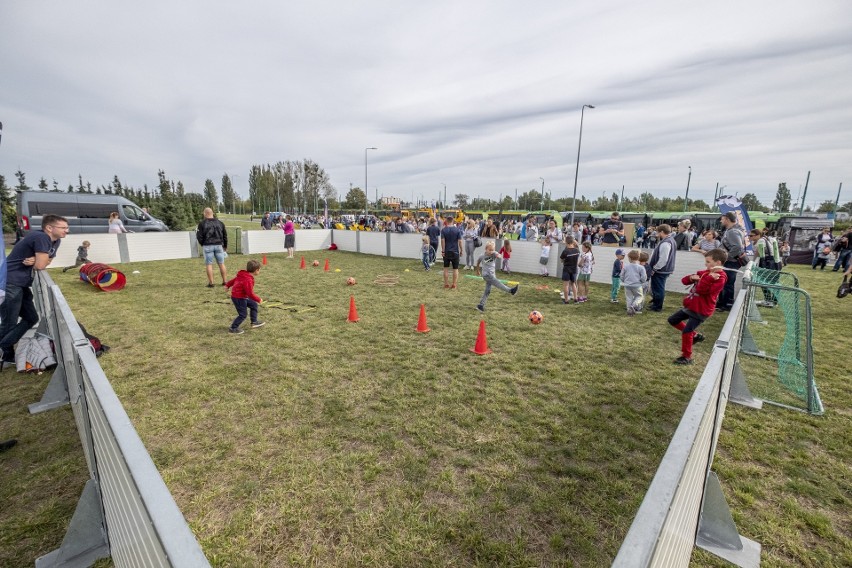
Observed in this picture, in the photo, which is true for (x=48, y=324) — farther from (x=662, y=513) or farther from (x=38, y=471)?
(x=662, y=513)

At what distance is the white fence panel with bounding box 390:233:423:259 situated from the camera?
1864 cm

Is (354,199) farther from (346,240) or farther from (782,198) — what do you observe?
(782,198)

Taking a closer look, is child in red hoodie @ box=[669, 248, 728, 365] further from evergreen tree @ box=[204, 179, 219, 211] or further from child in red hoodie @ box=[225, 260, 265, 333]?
evergreen tree @ box=[204, 179, 219, 211]

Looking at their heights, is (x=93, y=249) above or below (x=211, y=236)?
below

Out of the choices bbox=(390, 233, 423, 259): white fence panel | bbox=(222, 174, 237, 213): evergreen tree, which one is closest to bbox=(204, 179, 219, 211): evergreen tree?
bbox=(222, 174, 237, 213): evergreen tree

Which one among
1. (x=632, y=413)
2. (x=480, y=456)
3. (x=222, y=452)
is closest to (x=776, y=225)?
(x=632, y=413)

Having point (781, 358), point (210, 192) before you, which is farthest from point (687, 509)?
point (210, 192)

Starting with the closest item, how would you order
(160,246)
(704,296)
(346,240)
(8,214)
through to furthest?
(704,296) → (160,246) → (346,240) → (8,214)

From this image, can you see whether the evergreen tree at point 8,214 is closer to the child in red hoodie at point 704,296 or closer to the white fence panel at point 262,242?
the white fence panel at point 262,242

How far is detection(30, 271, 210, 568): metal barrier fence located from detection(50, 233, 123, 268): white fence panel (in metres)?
14.2

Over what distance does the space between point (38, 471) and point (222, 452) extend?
149 centimetres

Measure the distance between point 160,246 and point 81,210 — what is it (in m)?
7.66

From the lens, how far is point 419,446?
12.5 feet

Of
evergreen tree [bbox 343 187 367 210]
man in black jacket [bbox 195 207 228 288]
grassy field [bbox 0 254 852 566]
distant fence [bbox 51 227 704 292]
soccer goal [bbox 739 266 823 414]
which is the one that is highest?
evergreen tree [bbox 343 187 367 210]
